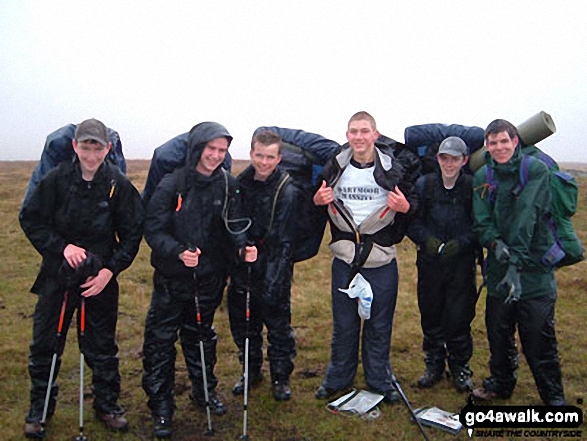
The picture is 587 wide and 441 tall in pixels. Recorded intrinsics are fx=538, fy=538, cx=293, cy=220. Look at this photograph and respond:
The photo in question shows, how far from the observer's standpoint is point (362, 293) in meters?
7.73

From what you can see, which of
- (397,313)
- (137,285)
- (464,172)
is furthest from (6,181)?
(464,172)

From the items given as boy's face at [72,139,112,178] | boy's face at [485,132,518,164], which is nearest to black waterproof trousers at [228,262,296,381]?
boy's face at [72,139,112,178]

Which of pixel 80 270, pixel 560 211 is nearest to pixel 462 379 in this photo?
pixel 560 211

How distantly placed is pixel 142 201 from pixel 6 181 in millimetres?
47454

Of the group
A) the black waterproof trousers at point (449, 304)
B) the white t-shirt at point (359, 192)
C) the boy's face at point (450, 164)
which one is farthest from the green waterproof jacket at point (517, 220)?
the white t-shirt at point (359, 192)

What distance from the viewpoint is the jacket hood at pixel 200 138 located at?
682cm

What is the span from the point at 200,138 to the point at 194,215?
984 mm

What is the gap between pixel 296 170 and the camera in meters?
8.25

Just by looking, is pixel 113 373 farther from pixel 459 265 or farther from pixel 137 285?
pixel 137 285

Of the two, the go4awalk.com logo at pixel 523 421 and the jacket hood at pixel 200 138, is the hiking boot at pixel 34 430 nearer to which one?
the jacket hood at pixel 200 138

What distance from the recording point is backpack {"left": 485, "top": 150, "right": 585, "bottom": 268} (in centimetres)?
707

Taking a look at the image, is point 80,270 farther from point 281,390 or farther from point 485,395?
point 485,395

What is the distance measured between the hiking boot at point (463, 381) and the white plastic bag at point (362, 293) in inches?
75.4

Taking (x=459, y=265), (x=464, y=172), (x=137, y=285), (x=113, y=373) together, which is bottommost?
(x=137, y=285)
